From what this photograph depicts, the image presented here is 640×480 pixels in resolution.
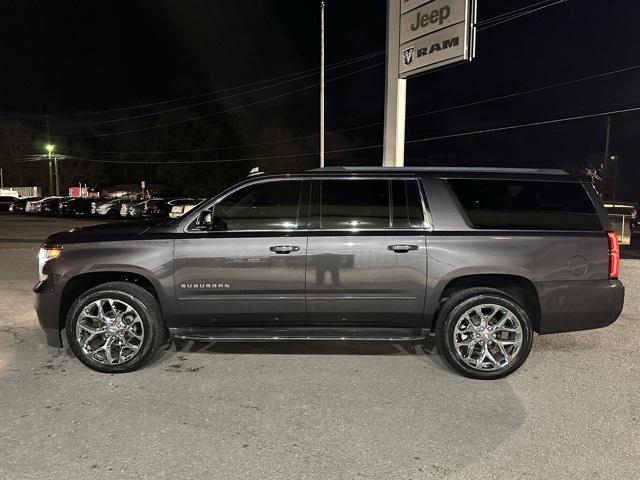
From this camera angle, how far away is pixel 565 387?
168 inches

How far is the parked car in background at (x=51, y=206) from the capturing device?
3478 centimetres

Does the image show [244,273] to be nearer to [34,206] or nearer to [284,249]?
[284,249]

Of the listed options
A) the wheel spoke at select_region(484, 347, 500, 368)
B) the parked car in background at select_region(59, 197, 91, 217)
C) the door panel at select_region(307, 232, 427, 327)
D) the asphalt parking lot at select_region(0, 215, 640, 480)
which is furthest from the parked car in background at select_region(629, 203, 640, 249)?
the parked car in background at select_region(59, 197, 91, 217)

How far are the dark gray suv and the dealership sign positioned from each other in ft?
28.5

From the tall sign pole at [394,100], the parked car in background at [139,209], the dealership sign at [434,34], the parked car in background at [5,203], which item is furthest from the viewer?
the parked car in background at [5,203]

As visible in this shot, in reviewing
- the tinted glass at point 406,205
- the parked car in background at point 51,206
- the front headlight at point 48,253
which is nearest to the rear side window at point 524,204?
the tinted glass at point 406,205

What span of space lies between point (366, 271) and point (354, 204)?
0.64 m

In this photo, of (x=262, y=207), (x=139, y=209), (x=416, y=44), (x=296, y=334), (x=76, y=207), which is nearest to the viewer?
(x=296, y=334)

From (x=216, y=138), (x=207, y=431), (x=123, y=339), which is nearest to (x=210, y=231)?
(x=123, y=339)

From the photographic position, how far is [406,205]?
4.58m

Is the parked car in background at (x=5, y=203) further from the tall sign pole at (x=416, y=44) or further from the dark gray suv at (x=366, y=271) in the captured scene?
the dark gray suv at (x=366, y=271)

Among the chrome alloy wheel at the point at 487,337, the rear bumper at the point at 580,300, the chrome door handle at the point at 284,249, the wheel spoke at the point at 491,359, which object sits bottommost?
the wheel spoke at the point at 491,359

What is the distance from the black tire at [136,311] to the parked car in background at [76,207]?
31.2 metres

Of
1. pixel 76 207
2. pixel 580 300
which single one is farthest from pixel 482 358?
pixel 76 207
